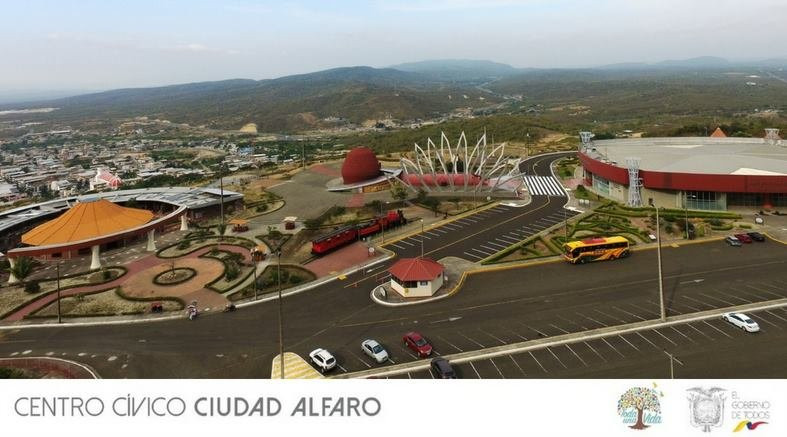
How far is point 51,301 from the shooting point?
42875mm

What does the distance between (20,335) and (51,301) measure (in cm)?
639

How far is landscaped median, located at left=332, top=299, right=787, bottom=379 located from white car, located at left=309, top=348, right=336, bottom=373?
2.81ft

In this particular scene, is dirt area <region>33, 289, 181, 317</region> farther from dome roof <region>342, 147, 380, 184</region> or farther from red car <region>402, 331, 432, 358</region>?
dome roof <region>342, 147, 380, 184</region>

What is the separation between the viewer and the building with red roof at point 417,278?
39.7m

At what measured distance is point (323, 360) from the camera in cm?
2941

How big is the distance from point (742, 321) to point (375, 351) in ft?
81.9

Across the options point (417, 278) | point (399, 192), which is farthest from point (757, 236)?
point (399, 192)

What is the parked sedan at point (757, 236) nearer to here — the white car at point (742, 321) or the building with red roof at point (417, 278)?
the white car at point (742, 321)

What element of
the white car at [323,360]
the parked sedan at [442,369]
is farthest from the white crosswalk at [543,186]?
the white car at [323,360]

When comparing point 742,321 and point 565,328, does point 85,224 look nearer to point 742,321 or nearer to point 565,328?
point 565,328

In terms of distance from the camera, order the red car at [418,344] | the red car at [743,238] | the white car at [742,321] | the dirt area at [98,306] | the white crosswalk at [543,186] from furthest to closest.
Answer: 1. the white crosswalk at [543,186]
2. the red car at [743,238]
3. the dirt area at [98,306]
4. the white car at [742,321]
5. the red car at [418,344]

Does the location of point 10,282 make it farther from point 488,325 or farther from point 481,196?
point 481,196

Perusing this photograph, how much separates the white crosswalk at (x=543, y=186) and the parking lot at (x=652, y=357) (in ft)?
146

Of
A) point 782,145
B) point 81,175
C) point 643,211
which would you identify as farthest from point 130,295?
point 81,175
